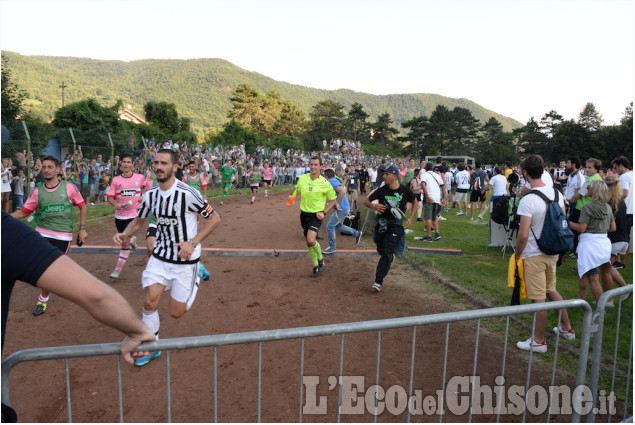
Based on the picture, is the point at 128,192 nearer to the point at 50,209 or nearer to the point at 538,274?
the point at 50,209

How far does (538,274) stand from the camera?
4957mm

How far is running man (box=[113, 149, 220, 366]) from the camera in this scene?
465 centimetres

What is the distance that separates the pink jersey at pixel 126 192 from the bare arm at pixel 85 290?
638 centimetres

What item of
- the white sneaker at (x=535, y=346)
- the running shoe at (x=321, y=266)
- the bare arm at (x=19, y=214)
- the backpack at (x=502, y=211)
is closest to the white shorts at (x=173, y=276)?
the bare arm at (x=19, y=214)

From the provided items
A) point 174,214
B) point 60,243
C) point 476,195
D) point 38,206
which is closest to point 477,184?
point 476,195

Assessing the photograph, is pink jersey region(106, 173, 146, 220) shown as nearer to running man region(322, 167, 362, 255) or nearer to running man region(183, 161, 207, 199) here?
running man region(183, 161, 207, 199)

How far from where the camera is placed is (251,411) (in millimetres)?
3830

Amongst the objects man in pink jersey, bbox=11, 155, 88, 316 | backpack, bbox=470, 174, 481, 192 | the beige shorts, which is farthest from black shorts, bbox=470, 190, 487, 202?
man in pink jersey, bbox=11, 155, 88, 316

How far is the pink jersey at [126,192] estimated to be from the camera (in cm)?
781

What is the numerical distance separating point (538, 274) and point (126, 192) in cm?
645

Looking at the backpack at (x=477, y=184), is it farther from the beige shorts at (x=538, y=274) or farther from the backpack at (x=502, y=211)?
the beige shorts at (x=538, y=274)

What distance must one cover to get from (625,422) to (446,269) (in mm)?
5294

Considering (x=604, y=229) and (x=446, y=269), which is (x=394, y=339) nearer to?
(x=604, y=229)

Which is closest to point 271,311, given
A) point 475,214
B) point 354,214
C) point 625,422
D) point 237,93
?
point 625,422
